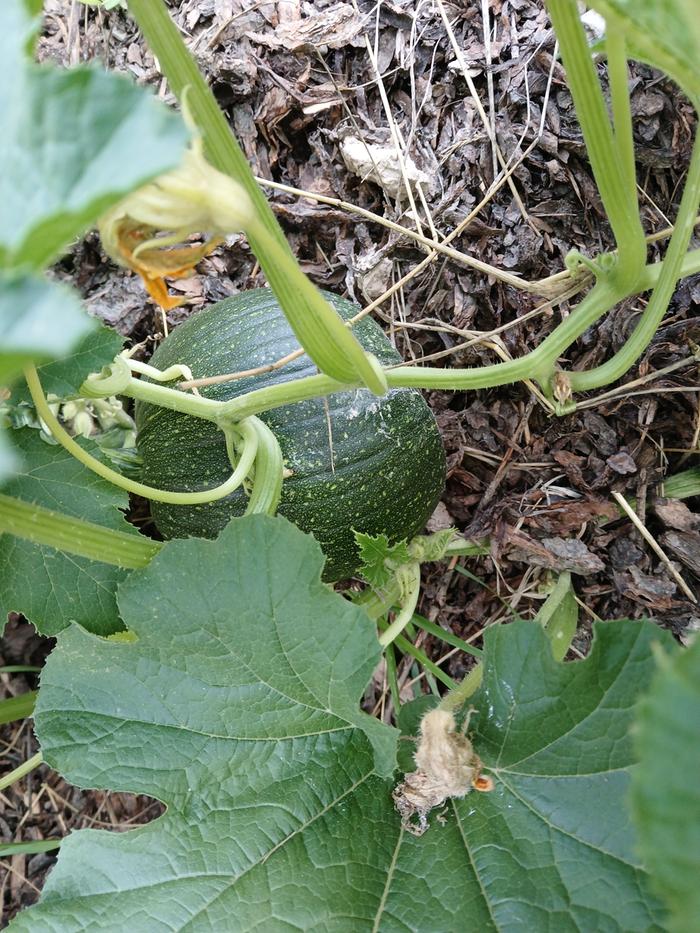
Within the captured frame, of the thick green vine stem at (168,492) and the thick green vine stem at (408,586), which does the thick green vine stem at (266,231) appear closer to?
the thick green vine stem at (168,492)

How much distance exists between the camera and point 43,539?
1184 mm

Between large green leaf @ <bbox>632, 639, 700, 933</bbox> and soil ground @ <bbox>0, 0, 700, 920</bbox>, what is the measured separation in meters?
1.17

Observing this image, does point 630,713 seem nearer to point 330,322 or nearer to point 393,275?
point 330,322

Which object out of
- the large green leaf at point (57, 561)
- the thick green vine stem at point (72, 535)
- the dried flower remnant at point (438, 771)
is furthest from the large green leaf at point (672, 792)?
the large green leaf at point (57, 561)

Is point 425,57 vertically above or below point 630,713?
above

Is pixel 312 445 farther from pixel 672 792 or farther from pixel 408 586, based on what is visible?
pixel 672 792

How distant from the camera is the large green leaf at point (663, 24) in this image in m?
0.72

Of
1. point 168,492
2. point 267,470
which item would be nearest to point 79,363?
point 168,492

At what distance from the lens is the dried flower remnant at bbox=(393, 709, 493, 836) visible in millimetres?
1217

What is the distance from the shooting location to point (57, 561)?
140cm

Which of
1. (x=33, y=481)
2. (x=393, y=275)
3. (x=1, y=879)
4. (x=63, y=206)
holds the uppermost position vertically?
(x=63, y=206)

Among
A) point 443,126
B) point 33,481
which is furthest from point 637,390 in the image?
point 33,481

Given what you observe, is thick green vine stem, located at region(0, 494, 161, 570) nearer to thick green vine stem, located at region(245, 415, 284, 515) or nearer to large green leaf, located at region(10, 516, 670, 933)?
large green leaf, located at region(10, 516, 670, 933)

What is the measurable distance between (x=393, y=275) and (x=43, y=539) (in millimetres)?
1084
